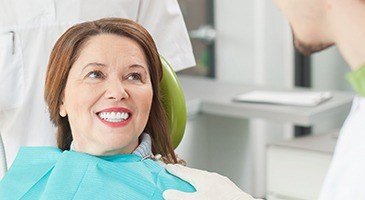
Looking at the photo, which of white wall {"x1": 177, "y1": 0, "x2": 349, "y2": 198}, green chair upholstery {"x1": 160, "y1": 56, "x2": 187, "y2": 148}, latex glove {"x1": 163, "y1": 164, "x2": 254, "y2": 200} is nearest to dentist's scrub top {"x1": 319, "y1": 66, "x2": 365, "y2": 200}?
latex glove {"x1": 163, "y1": 164, "x2": 254, "y2": 200}

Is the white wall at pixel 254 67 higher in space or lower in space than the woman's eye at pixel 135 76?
lower

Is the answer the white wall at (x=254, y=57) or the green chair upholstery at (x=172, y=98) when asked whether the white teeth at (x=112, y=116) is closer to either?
the green chair upholstery at (x=172, y=98)

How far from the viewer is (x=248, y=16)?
4.05 metres

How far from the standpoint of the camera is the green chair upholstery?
5.53ft

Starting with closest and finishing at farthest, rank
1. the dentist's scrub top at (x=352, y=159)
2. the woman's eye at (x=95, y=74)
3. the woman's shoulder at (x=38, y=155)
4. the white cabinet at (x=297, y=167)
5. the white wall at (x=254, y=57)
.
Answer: the dentist's scrub top at (x=352, y=159), the woman's eye at (x=95, y=74), the woman's shoulder at (x=38, y=155), the white cabinet at (x=297, y=167), the white wall at (x=254, y=57)

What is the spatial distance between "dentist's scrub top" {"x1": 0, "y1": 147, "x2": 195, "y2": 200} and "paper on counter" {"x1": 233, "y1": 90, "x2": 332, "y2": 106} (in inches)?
62.4

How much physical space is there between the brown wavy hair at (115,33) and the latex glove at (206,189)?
0.48 ft

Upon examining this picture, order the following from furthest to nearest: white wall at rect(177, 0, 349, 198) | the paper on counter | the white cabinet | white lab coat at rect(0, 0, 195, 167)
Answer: white wall at rect(177, 0, 349, 198), the paper on counter, the white cabinet, white lab coat at rect(0, 0, 195, 167)

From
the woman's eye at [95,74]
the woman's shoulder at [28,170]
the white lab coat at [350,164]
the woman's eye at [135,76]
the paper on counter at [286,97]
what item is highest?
the white lab coat at [350,164]

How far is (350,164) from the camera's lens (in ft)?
2.82

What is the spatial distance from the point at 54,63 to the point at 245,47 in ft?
8.36

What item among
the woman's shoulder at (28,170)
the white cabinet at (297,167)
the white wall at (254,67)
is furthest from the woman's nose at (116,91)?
the white wall at (254,67)

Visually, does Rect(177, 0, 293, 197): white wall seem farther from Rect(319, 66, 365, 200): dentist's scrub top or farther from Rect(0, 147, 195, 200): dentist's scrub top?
Rect(319, 66, 365, 200): dentist's scrub top

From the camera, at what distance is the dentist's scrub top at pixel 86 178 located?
4.97ft
